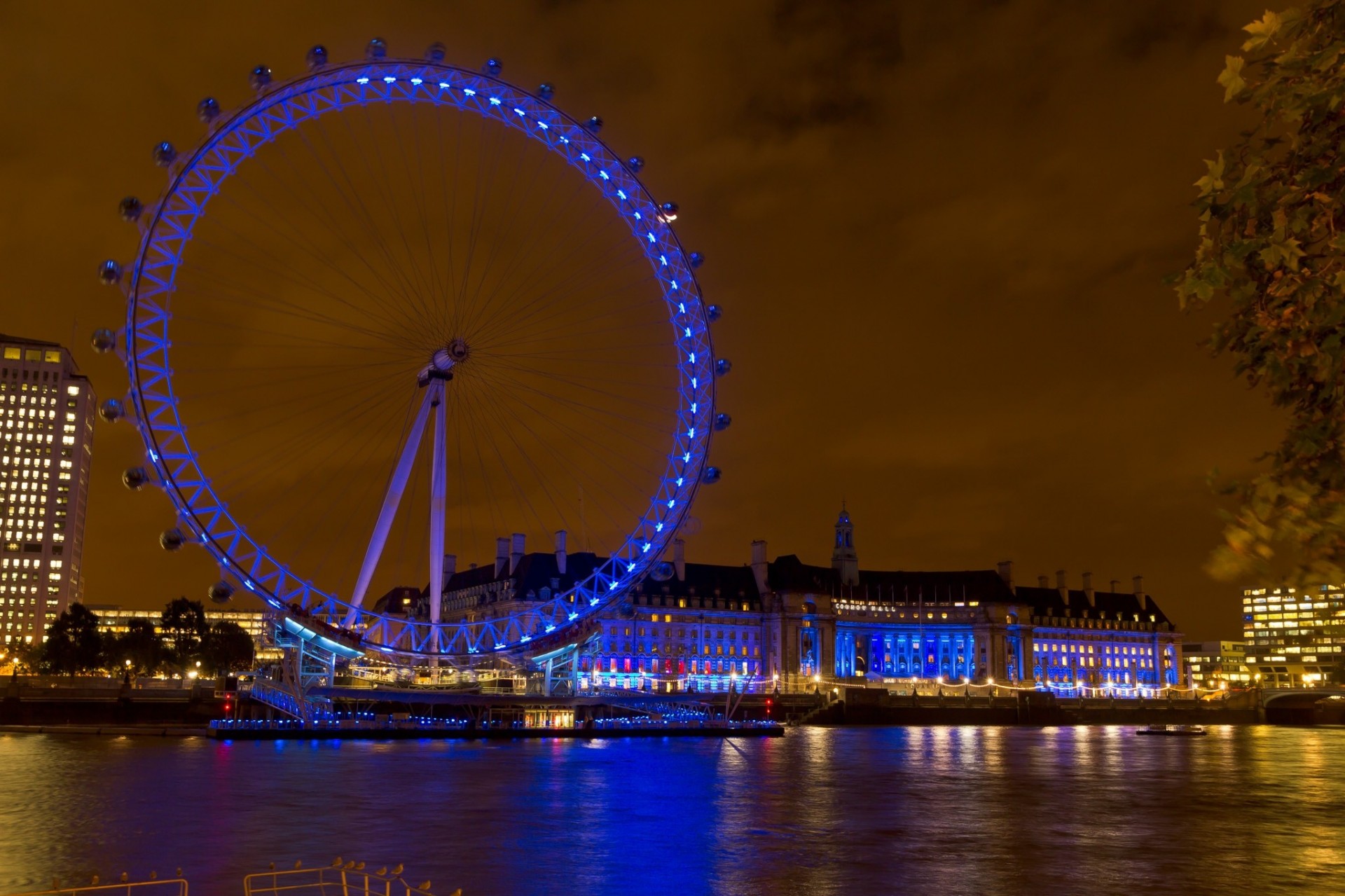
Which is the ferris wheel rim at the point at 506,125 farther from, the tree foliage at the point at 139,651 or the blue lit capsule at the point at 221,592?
the tree foliage at the point at 139,651

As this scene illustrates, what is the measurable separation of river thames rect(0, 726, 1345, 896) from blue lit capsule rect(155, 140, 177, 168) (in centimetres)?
2719

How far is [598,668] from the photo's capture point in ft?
560

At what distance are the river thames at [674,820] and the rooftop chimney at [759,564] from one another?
114 metres

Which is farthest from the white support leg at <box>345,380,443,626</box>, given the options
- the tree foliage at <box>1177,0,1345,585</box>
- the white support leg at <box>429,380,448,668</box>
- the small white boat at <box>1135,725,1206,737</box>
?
the small white boat at <box>1135,725,1206,737</box>

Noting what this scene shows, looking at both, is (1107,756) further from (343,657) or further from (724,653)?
(724,653)

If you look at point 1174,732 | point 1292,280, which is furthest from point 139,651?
point 1292,280

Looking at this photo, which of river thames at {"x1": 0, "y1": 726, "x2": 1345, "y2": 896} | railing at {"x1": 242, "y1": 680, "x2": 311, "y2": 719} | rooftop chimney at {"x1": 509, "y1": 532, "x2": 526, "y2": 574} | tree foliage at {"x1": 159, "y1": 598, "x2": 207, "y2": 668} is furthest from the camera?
rooftop chimney at {"x1": 509, "y1": 532, "x2": 526, "y2": 574}

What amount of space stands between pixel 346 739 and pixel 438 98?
46.9 meters

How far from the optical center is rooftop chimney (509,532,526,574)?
16900cm

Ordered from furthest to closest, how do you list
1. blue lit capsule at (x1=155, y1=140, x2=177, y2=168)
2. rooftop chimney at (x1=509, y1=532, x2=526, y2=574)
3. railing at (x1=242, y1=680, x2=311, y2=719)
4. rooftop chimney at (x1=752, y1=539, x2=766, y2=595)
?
rooftop chimney at (x1=752, y1=539, x2=766, y2=595) < rooftop chimney at (x1=509, y1=532, x2=526, y2=574) < railing at (x1=242, y1=680, x2=311, y2=719) < blue lit capsule at (x1=155, y1=140, x2=177, y2=168)

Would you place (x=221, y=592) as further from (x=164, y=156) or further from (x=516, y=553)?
(x=516, y=553)

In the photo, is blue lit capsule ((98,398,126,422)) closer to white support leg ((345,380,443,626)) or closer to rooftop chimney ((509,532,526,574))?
white support leg ((345,380,443,626))

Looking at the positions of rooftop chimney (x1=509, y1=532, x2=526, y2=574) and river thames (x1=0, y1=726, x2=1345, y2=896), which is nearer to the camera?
river thames (x1=0, y1=726, x2=1345, y2=896)

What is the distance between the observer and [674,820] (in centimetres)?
3897
